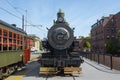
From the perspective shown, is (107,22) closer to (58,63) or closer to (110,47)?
(110,47)

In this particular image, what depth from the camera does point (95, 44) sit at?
101500 millimetres

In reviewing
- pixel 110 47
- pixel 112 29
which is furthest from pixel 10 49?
pixel 112 29

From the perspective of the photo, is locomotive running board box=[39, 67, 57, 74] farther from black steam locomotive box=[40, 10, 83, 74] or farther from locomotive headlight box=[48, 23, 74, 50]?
locomotive headlight box=[48, 23, 74, 50]

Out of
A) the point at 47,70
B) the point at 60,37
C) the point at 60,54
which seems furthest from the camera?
the point at 60,54

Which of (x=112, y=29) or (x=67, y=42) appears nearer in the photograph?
(x=67, y=42)

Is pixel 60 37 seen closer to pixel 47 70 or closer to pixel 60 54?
pixel 60 54

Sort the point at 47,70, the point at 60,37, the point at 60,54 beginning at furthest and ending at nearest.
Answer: the point at 60,54 → the point at 60,37 → the point at 47,70

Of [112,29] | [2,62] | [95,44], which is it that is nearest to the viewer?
[2,62]

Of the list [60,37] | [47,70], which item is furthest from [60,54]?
[47,70]

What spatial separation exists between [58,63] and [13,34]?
3.27 metres

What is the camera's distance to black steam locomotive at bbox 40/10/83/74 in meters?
15.5

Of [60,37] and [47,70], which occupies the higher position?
[60,37]

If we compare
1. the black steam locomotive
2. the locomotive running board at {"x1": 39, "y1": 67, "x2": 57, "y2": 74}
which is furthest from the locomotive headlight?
the locomotive running board at {"x1": 39, "y1": 67, "x2": 57, "y2": 74}

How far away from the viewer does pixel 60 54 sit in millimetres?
16453
